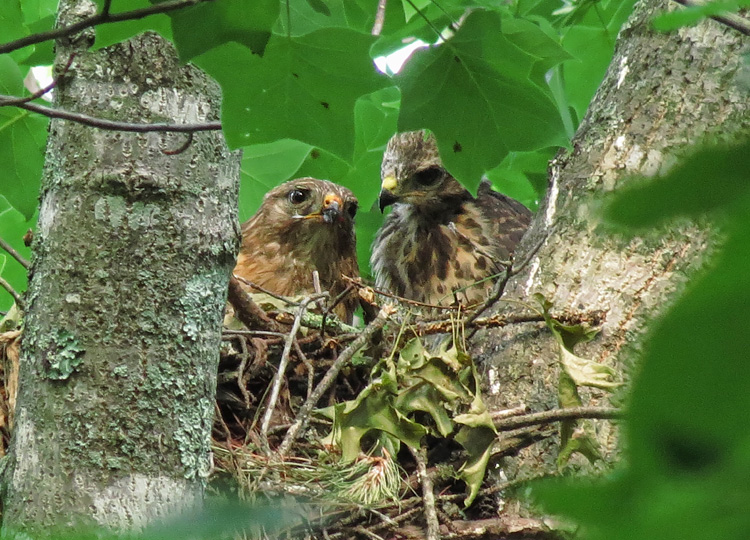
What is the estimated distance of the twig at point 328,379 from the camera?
246 centimetres

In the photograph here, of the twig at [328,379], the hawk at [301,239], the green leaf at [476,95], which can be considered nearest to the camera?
the green leaf at [476,95]

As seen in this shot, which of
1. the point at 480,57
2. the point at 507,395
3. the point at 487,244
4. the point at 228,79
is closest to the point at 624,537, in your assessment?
the point at 228,79

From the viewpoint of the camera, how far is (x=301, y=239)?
16.7ft

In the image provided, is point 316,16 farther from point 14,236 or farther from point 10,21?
point 14,236

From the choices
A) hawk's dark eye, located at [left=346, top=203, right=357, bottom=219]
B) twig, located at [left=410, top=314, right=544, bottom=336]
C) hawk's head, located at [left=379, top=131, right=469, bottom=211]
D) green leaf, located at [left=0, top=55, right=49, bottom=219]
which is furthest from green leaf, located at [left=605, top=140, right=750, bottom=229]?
hawk's dark eye, located at [left=346, top=203, right=357, bottom=219]

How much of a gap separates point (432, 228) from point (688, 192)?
4.16 m

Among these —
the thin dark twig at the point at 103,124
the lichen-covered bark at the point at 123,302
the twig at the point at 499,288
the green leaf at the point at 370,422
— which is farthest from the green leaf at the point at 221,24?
the green leaf at the point at 370,422

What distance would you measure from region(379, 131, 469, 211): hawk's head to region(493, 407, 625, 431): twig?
2.23 meters

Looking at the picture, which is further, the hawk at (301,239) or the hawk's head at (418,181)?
the hawk at (301,239)

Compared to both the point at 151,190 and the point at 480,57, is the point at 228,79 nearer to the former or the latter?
the point at 151,190

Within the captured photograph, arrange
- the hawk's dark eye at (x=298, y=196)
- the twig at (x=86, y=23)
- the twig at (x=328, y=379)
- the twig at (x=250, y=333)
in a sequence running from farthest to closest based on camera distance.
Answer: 1. the hawk's dark eye at (x=298, y=196)
2. the twig at (x=250, y=333)
3. the twig at (x=328, y=379)
4. the twig at (x=86, y=23)

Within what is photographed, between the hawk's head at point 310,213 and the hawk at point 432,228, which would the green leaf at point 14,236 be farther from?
the hawk at point 432,228

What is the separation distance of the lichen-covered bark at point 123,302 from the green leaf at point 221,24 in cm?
49

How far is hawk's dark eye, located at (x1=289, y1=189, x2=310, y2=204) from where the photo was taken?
523 cm
